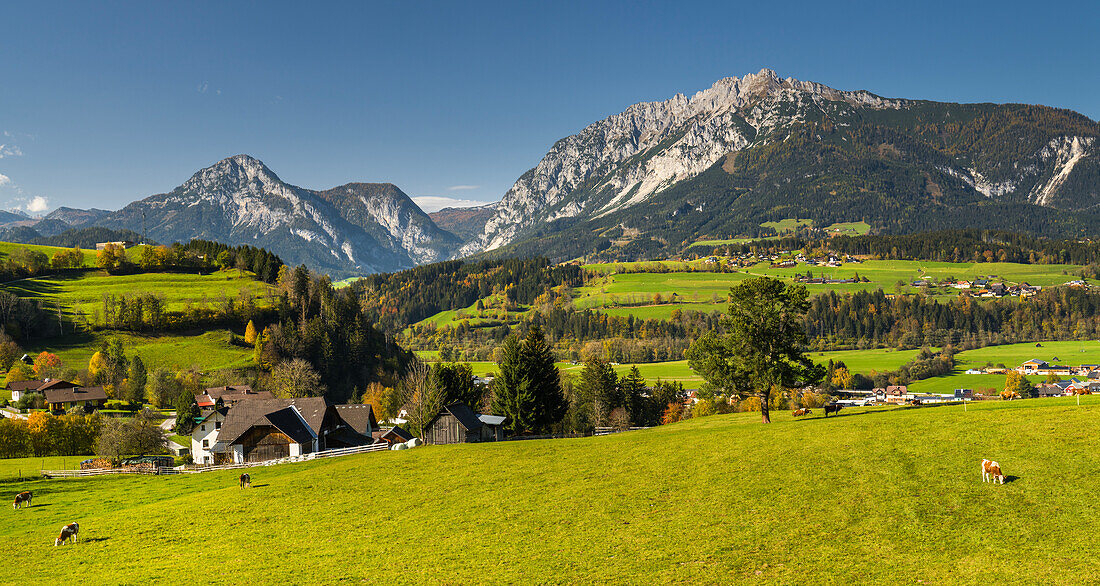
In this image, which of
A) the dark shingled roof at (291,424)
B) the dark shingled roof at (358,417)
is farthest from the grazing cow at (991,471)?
the dark shingled roof at (358,417)

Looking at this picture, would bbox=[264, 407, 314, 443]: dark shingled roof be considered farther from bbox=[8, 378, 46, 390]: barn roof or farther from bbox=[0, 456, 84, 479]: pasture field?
bbox=[8, 378, 46, 390]: barn roof

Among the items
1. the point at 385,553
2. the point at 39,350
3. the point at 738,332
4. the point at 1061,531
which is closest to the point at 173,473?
the point at 385,553

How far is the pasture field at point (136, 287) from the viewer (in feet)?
497

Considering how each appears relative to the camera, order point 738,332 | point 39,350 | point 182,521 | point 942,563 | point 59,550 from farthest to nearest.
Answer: point 39,350 < point 738,332 < point 182,521 < point 59,550 < point 942,563

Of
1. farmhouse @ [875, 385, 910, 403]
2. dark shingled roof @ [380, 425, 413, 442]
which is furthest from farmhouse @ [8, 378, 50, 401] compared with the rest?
farmhouse @ [875, 385, 910, 403]

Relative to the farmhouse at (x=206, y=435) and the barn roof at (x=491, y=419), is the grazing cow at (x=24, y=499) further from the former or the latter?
the barn roof at (x=491, y=419)

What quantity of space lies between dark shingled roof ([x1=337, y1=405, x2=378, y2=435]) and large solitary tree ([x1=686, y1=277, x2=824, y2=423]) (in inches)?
2053

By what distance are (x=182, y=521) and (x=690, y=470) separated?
27.0 m

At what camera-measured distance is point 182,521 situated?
107ft

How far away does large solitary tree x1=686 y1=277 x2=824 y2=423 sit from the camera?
4997 centimetres

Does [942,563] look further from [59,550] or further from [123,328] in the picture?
[123,328]

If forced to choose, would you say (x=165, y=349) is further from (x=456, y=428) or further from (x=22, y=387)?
(x=456, y=428)

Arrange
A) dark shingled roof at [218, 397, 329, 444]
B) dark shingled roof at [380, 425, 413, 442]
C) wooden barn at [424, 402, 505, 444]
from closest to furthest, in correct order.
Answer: wooden barn at [424, 402, 505, 444]
dark shingled roof at [218, 397, 329, 444]
dark shingled roof at [380, 425, 413, 442]

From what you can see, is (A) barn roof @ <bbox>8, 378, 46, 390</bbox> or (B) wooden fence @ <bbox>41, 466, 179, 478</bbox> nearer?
(B) wooden fence @ <bbox>41, 466, 179, 478</bbox>
